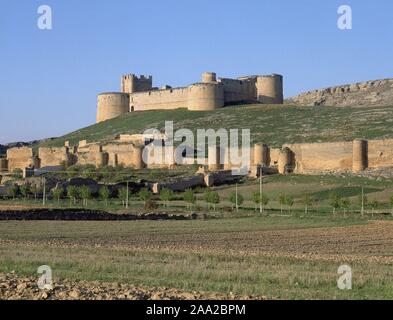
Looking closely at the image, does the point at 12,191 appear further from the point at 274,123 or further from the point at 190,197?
the point at 274,123

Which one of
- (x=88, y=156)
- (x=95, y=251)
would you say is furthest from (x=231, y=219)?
(x=88, y=156)

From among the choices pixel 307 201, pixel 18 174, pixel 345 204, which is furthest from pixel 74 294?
pixel 18 174

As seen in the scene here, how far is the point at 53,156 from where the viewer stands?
57.5 metres

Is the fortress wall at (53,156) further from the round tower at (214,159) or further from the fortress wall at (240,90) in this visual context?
the fortress wall at (240,90)

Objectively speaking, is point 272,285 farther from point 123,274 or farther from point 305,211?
point 305,211

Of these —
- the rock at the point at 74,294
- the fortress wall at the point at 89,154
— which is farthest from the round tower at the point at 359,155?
the rock at the point at 74,294

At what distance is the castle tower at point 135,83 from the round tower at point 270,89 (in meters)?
13.4

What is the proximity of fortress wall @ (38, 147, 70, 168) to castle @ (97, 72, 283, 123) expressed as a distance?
17540 mm

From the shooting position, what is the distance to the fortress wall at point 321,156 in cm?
4562

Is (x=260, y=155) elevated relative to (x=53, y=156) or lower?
lower

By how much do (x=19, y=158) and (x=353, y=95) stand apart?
38.4m

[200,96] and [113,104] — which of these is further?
[113,104]

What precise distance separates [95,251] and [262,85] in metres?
62.2

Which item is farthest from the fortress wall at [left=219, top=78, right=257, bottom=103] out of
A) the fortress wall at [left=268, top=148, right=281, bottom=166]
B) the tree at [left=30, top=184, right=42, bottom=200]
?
the tree at [left=30, top=184, right=42, bottom=200]
